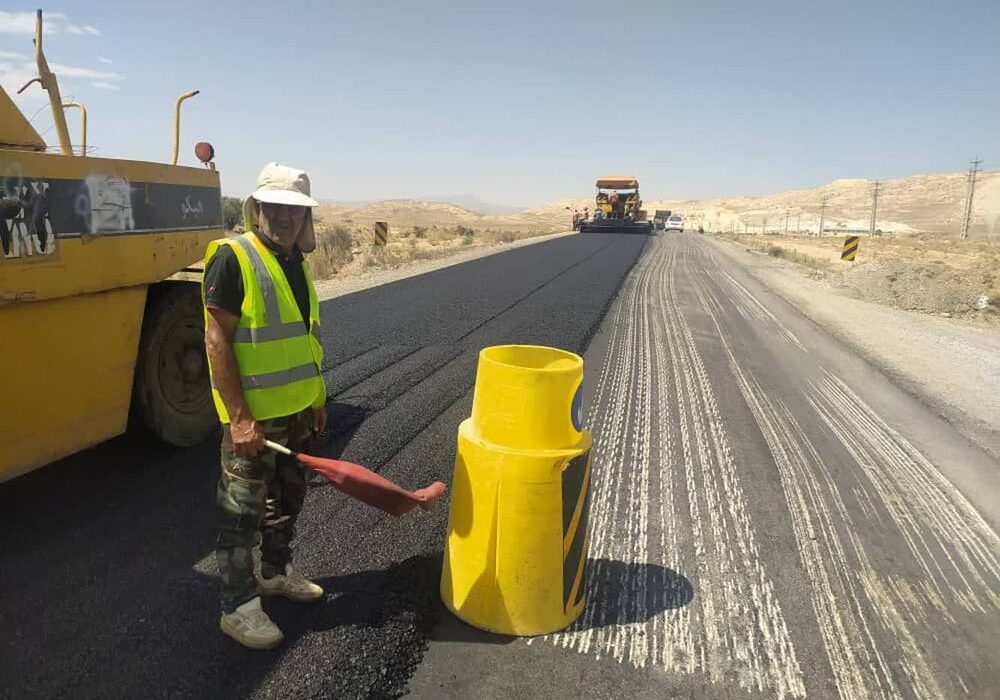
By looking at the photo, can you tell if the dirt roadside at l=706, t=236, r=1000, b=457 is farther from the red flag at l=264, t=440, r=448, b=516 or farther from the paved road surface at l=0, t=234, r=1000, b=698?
the red flag at l=264, t=440, r=448, b=516

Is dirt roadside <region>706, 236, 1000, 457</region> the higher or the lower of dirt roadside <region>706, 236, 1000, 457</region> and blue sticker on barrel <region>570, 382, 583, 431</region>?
the lower

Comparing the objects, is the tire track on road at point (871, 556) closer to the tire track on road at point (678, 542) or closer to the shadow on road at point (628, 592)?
the tire track on road at point (678, 542)

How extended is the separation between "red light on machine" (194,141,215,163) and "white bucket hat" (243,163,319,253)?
226cm

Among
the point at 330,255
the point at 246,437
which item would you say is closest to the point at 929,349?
the point at 246,437

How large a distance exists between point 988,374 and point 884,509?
16.6 ft

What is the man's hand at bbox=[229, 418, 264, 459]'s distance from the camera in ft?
7.86

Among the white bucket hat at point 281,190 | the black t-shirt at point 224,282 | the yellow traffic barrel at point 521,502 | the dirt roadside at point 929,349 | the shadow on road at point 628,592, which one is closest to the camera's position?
the black t-shirt at point 224,282

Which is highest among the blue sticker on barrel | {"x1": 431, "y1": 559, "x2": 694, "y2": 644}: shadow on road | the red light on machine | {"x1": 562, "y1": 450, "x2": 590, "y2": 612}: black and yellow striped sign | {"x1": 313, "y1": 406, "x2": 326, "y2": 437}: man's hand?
the red light on machine

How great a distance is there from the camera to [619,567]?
3.33 m

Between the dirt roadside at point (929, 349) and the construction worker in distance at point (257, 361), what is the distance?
18.3ft

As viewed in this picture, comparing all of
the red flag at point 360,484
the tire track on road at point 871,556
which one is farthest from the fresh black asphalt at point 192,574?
the tire track on road at point 871,556

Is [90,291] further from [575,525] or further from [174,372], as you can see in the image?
[575,525]

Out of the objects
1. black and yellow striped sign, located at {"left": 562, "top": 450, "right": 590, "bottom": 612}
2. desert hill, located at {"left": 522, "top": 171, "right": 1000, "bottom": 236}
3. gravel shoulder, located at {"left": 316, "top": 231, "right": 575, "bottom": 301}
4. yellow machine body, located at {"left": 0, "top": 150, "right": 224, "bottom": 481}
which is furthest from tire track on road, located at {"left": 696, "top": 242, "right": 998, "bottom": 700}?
desert hill, located at {"left": 522, "top": 171, "right": 1000, "bottom": 236}

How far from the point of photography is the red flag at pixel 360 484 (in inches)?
97.0
